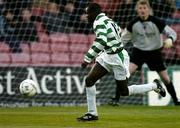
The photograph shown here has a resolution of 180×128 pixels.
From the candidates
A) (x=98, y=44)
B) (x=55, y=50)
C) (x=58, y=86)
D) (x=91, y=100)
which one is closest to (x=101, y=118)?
(x=91, y=100)

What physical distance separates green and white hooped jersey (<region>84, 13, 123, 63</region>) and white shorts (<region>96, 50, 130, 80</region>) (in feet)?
0.36

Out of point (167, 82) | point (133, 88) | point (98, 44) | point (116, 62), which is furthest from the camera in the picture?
point (167, 82)

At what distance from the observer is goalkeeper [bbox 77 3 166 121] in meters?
8.68

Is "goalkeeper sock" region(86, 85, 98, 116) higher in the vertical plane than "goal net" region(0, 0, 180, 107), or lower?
lower

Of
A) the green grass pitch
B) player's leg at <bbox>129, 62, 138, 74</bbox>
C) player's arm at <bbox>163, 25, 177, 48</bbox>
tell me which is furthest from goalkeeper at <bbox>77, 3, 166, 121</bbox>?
player's leg at <bbox>129, 62, 138, 74</bbox>

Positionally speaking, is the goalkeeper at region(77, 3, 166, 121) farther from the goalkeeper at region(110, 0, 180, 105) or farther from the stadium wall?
the stadium wall

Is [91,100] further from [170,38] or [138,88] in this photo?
[170,38]

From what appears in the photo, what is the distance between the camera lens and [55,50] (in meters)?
14.4

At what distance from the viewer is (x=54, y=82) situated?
523 inches

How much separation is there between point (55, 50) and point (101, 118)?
5.30 metres

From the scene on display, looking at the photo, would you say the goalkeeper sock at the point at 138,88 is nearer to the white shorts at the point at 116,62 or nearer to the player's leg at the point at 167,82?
the white shorts at the point at 116,62

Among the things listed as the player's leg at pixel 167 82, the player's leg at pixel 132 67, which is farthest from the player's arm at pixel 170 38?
the player's leg at pixel 132 67

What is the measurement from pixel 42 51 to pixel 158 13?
9.76 feet

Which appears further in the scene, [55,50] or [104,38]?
[55,50]
